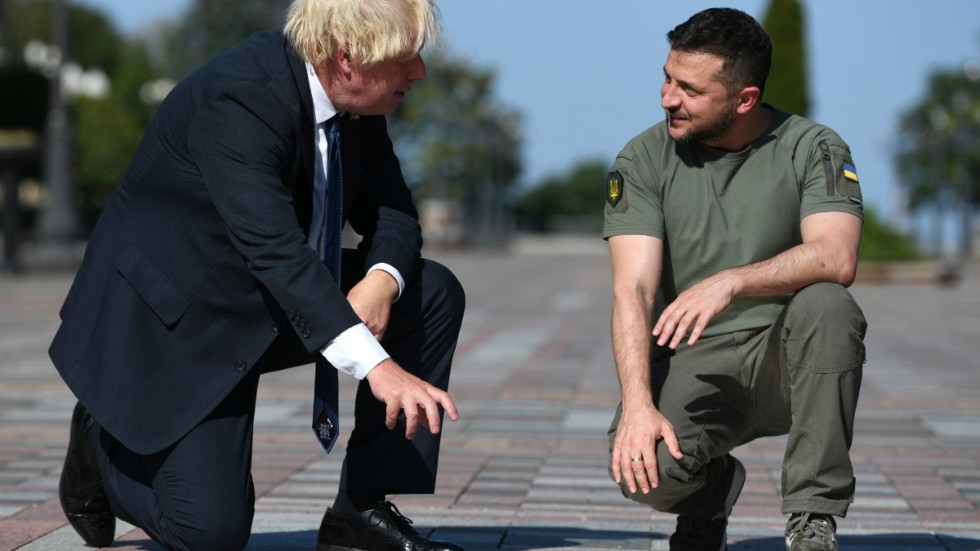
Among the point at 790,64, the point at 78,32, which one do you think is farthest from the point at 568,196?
the point at 790,64

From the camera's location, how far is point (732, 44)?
137 inches

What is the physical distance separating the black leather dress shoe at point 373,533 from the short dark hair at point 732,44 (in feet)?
4.44

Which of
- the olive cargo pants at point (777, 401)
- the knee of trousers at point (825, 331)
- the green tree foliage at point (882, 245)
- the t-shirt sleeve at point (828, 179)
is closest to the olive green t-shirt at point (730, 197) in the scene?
the t-shirt sleeve at point (828, 179)

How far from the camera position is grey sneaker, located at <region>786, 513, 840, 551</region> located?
131 inches

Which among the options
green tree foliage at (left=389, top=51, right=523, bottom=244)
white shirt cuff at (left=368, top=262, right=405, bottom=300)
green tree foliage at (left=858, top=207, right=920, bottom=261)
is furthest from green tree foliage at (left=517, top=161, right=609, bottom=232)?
white shirt cuff at (left=368, top=262, right=405, bottom=300)

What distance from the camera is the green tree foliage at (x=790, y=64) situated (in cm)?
3969

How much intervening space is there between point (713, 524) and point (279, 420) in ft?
11.8

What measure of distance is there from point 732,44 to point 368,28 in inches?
37.0

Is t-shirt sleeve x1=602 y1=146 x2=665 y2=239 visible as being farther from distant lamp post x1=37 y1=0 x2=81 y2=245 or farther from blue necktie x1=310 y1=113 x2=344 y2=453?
distant lamp post x1=37 y1=0 x2=81 y2=245

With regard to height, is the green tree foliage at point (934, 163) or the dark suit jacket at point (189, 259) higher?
the dark suit jacket at point (189, 259)

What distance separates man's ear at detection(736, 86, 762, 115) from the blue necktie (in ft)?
3.24

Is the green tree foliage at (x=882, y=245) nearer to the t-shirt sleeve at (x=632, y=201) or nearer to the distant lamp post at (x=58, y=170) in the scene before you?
the distant lamp post at (x=58, y=170)

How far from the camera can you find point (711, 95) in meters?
3.51

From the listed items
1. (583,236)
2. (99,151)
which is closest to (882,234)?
(99,151)
